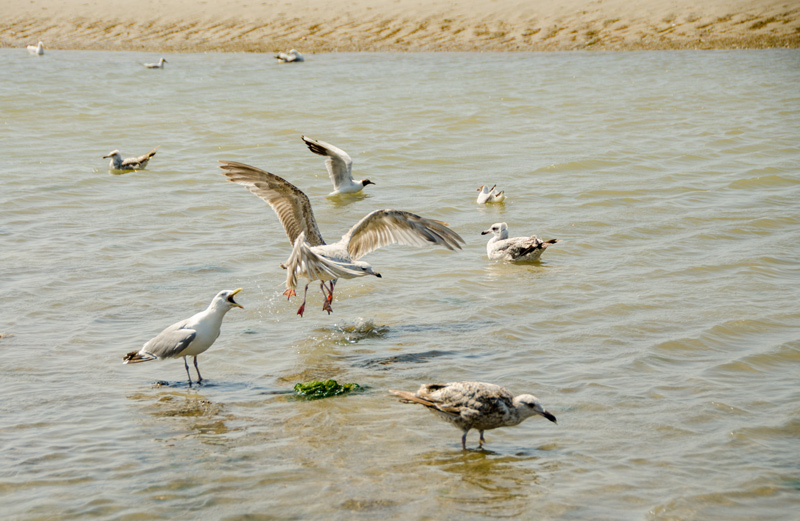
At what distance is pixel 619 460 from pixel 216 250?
6439 millimetres

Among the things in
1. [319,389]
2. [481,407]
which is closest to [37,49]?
[319,389]

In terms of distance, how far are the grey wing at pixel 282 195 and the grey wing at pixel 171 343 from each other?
2.38m

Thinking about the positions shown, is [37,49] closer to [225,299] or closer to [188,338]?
[225,299]

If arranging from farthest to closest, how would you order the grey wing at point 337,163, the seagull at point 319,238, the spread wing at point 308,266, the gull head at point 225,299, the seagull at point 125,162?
the seagull at point 125,162
the grey wing at point 337,163
the seagull at point 319,238
the spread wing at point 308,266
the gull head at point 225,299

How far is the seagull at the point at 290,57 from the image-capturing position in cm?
2770

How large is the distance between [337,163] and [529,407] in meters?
8.13

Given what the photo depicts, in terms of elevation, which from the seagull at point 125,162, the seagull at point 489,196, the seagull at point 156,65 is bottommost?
the seagull at point 489,196

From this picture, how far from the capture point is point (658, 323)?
26.1 feet

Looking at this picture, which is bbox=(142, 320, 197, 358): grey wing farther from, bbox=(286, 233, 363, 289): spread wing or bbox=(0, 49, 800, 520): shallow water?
bbox=(286, 233, 363, 289): spread wing

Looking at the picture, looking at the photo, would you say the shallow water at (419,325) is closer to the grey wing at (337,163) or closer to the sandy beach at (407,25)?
the grey wing at (337,163)

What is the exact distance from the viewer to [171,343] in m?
6.56

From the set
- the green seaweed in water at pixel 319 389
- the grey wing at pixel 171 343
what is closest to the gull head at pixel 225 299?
the grey wing at pixel 171 343

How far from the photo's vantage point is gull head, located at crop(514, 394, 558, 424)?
18.1 ft

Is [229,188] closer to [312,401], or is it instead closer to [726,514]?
[312,401]
